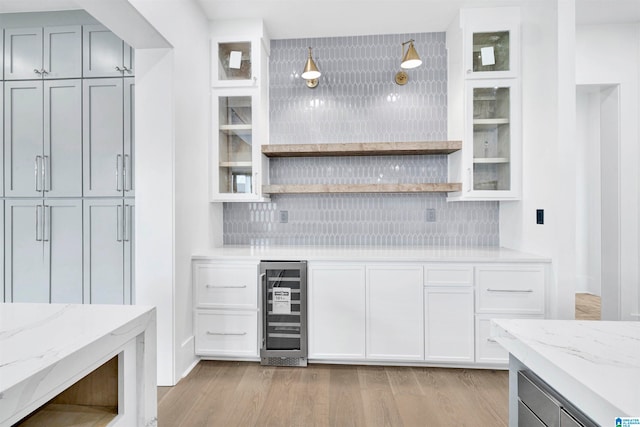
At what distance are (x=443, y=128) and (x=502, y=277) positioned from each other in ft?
4.80

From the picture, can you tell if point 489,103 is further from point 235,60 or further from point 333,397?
point 333,397

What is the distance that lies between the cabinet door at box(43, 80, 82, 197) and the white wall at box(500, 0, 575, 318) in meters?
3.56

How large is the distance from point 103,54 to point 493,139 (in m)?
3.25

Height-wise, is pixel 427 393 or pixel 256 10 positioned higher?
pixel 256 10

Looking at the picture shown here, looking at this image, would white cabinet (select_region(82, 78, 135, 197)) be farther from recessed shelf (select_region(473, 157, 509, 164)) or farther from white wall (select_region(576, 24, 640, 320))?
white wall (select_region(576, 24, 640, 320))

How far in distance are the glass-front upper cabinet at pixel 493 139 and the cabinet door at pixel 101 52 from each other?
2852 mm

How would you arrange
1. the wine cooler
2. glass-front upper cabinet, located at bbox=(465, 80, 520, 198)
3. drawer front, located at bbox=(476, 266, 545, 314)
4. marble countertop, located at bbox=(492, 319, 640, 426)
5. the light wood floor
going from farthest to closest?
glass-front upper cabinet, located at bbox=(465, 80, 520, 198)
the wine cooler
drawer front, located at bbox=(476, 266, 545, 314)
the light wood floor
marble countertop, located at bbox=(492, 319, 640, 426)

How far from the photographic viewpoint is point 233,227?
332 cm

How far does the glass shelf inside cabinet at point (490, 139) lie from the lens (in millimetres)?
2838

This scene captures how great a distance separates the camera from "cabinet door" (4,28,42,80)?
2744 mm

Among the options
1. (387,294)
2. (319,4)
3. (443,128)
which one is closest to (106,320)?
(387,294)

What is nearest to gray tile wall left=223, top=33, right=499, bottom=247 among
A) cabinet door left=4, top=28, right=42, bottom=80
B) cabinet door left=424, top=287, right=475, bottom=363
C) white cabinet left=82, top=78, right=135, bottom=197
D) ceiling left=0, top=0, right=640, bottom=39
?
ceiling left=0, top=0, right=640, bottom=39

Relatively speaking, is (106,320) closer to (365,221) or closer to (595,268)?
(365,221)

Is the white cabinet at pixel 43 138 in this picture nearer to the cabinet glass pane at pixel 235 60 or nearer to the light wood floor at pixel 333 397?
the cabinet glass pane at pixel 235 60
